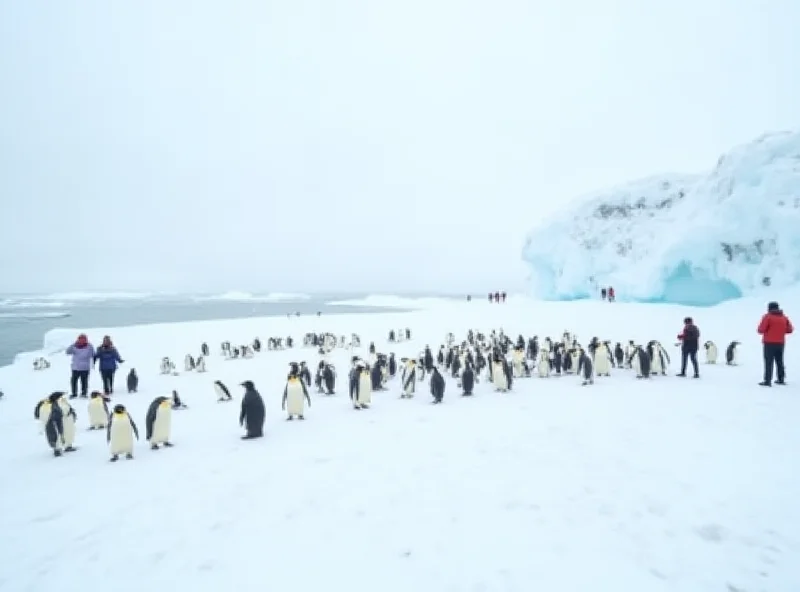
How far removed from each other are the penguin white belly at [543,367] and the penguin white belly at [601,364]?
3.81 ft

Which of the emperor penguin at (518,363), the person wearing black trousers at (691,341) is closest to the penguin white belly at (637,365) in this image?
the person wearing black trousers at (691,341)

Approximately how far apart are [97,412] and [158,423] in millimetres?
2232

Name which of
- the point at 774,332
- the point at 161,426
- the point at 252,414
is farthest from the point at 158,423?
the point at 774,332

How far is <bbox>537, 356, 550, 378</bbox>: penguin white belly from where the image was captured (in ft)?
37.5

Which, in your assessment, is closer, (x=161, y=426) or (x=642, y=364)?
(x=161, y=426)

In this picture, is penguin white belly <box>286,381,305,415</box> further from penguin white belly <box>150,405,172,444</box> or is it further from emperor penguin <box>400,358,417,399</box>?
emperor penguin <box>400,358,417,399</box>

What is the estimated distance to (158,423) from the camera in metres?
6.59

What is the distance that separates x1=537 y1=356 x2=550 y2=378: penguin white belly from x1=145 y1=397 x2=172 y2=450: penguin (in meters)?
8.60

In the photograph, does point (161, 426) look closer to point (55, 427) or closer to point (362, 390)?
point (55, 427)

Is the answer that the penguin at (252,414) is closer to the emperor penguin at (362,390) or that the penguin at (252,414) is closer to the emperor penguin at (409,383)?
the emperor penguin at (362,390)

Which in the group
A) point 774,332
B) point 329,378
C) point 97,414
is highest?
point 774,332

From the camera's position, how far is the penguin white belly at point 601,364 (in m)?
10.9

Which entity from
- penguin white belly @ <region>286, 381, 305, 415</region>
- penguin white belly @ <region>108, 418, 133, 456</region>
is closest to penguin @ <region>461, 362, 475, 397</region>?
penguin white belly @ <region>286, 381, 305, 415</region>

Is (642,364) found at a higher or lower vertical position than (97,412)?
higher
